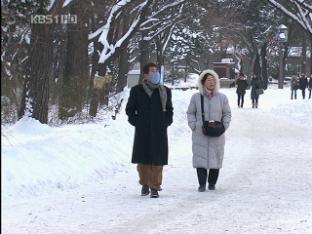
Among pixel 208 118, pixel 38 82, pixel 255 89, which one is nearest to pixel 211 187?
pixel 208 118

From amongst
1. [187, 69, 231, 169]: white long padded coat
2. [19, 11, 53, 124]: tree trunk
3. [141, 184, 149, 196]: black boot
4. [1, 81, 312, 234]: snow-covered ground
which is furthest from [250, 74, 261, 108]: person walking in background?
[141, 184, 149, 196]: black boot

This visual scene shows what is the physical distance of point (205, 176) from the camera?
967 cm

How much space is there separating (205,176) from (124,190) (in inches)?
46.8

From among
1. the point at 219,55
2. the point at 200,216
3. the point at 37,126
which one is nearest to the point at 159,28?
the point at 37,126

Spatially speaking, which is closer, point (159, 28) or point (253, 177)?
point (253, 177)

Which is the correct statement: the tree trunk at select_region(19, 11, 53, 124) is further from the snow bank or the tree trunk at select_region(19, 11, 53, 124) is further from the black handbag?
the black handbag

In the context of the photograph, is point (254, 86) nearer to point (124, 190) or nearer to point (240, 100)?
point (240, 100)

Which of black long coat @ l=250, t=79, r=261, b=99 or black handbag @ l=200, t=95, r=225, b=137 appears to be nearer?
black handbag @ l=200, t=95, r=225, b=137

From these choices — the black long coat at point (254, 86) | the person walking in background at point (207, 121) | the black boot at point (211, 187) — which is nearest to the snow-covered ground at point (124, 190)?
the black boot at point (211, 187)

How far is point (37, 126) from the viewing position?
44.0 feet

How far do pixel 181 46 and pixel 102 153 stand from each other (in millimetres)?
51953

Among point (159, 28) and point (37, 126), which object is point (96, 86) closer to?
point (37, 126)

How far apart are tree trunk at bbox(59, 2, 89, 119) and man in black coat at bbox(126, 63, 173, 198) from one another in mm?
8234

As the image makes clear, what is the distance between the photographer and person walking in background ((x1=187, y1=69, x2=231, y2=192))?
963 cm
